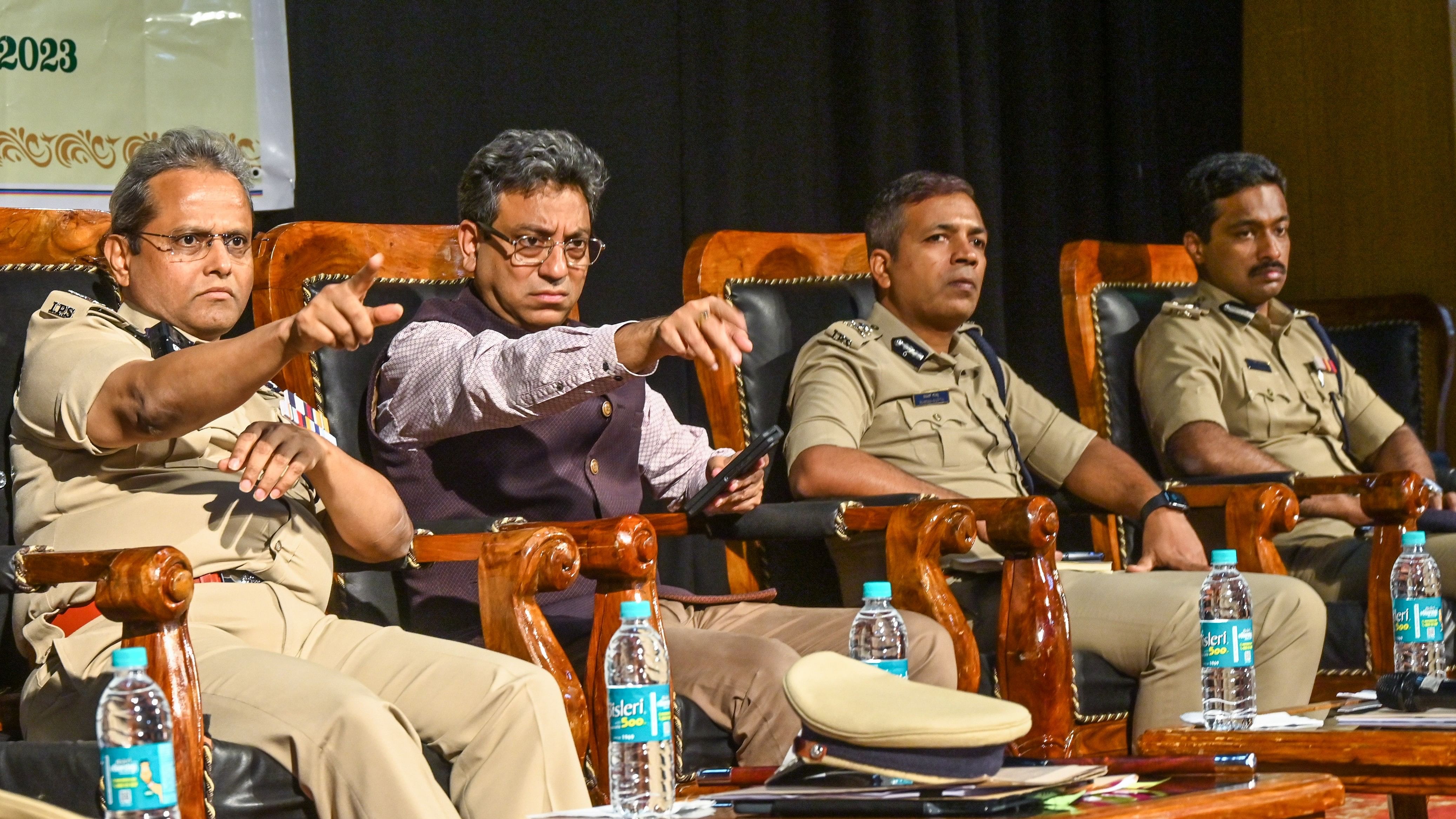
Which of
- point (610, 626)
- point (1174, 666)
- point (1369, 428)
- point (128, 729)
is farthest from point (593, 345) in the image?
point (1369, 428)

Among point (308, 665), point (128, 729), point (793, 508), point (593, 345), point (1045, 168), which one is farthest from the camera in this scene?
point (1045, 168)

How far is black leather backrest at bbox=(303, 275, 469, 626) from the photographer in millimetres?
2289

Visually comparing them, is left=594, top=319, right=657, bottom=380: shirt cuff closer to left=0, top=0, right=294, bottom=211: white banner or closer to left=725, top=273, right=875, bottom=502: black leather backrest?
left=725, top=273, right=875, bottom=502: black leather backrest

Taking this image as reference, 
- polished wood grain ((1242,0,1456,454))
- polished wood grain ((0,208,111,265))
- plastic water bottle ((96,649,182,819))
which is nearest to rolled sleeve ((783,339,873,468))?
polished wood grain ((0,208,111,265))

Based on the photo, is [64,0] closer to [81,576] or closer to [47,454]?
[47,454]

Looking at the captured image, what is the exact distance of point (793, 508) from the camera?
2420 mm

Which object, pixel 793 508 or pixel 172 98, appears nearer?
pixel 793 508

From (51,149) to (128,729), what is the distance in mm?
1662

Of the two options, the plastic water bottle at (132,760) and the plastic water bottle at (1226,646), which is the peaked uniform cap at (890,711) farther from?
the plastic water bottle at (1226,646)

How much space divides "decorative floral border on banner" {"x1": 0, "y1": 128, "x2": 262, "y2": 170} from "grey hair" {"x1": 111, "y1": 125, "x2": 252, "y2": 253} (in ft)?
2.28

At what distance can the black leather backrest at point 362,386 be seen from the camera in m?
2.29

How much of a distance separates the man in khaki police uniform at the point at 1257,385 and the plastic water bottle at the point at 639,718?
5.41 ft

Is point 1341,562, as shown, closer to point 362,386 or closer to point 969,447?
Answer: point 969,447

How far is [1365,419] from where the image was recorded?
3461mm
